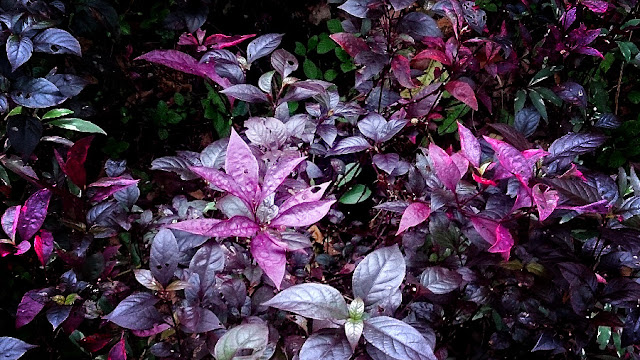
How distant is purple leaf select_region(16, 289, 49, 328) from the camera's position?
43.1 inches

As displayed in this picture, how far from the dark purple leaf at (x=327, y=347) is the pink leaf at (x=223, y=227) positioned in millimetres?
211

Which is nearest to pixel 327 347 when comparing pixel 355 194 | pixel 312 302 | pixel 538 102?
pixel 312 302

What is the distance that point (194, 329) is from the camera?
97cm

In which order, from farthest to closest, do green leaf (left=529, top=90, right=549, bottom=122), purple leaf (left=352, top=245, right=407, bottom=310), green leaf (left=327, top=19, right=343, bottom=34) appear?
green leaf (left=327, top=19, right=343, bottom=34), green leaf (left=529, top=90, right=549, bottom=122), purple leaf (left=352, top=245, right=407, bottom=310)

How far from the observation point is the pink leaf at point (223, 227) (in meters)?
0.81

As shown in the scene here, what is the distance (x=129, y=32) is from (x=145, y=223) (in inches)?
40.9

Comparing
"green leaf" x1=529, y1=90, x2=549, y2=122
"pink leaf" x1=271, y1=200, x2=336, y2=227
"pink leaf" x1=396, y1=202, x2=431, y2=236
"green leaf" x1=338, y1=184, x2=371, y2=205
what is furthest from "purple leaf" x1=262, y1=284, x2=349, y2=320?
"green leaf" x1=529, y1=90, x2=549, y2=122

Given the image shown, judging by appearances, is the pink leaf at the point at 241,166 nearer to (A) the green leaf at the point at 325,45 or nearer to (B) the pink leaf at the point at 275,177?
(B) the pink leaf at the point at 275,177

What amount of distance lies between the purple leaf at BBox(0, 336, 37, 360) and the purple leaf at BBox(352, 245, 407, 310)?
652 millimetres

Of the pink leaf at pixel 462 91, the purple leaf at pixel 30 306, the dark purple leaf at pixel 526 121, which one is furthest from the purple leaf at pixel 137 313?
the dark purple leaf at pixel 526 121

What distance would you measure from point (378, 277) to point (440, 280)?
0.33 m

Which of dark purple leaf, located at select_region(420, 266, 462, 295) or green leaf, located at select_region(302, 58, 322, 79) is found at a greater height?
dark purple leaf, located at select_region(420, 266, 462, 295)

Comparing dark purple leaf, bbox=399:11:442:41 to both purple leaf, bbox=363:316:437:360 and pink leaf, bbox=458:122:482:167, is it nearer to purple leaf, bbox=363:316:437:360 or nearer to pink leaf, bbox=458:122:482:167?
pink leaf, bbox=458:122:482:167

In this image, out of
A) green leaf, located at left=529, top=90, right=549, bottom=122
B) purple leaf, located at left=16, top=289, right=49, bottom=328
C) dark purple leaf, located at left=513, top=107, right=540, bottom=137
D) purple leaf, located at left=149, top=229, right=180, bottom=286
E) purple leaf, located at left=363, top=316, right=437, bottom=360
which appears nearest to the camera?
purple leaf, located at left=363, top=316, right=437, bottom=360
